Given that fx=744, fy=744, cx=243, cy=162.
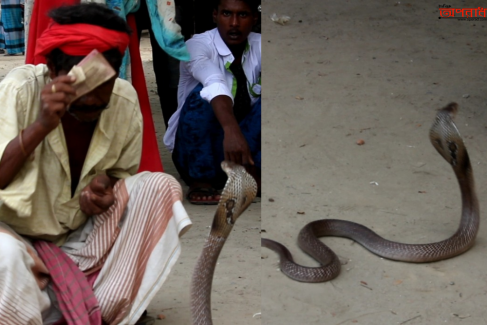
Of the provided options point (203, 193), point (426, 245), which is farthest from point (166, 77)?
point (426, 245)

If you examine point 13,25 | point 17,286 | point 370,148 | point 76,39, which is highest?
point 76,39

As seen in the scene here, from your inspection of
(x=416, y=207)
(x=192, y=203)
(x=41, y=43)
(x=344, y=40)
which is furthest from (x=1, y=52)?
(x=41, y=43)

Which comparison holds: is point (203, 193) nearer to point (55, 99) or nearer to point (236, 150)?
point (236, 150)

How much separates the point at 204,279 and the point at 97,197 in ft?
1.63

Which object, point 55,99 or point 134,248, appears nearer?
point 55,99

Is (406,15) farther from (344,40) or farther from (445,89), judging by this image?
(445,89)

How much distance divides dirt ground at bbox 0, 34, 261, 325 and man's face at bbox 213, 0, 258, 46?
996 mm

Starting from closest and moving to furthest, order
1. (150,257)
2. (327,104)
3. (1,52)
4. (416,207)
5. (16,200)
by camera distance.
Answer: (16,200)
(150,257)
(416,207)
(327,104)
(1,52)

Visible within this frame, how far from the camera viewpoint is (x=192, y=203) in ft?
14.5

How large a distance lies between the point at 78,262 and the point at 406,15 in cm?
573

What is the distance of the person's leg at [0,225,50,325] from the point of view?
90.7 inches

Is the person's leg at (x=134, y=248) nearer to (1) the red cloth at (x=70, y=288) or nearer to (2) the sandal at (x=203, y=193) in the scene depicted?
(1) the red cloth at (x=70, y=288)

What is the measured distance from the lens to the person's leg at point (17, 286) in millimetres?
2305

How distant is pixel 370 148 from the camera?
16.8ft
